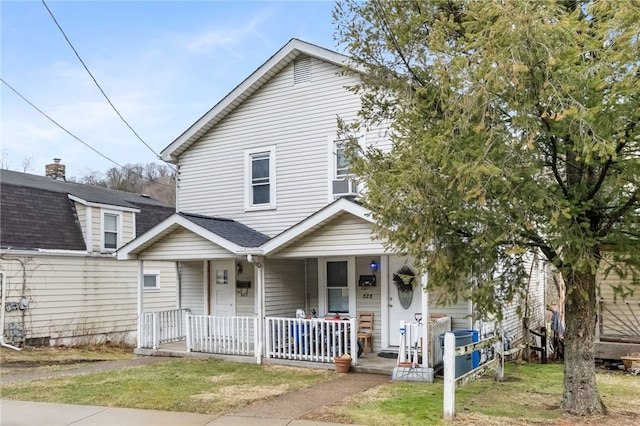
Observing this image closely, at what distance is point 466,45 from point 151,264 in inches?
633

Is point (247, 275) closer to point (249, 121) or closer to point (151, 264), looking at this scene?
point (249, 121)

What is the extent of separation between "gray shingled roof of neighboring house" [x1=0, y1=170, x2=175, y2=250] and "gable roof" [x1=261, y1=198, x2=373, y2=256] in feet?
27.7

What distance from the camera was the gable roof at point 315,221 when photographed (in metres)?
10.1

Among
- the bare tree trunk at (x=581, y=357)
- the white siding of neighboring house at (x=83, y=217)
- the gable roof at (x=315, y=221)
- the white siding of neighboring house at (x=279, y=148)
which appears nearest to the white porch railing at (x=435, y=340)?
the gable roof at (x=315, y=221)

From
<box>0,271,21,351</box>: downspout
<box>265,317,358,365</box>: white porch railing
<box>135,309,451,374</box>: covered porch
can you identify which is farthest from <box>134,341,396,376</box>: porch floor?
<box>0,271,21,351</box>: downspout

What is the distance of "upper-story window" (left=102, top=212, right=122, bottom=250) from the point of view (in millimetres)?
17734

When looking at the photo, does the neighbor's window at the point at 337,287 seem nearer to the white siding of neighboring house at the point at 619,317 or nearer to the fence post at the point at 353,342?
the fence post at the point at 353,342

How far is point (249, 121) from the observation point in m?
13.9

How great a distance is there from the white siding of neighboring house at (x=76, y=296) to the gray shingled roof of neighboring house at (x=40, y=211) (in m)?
0.58

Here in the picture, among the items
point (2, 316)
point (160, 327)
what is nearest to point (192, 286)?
point (160, 327)

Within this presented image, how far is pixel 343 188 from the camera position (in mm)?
12258

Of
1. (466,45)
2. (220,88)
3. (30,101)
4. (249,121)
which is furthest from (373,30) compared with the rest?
(220,88)

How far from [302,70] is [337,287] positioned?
5583 millimetres

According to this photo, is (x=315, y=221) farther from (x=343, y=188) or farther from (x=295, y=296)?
(x=295, y=296)
